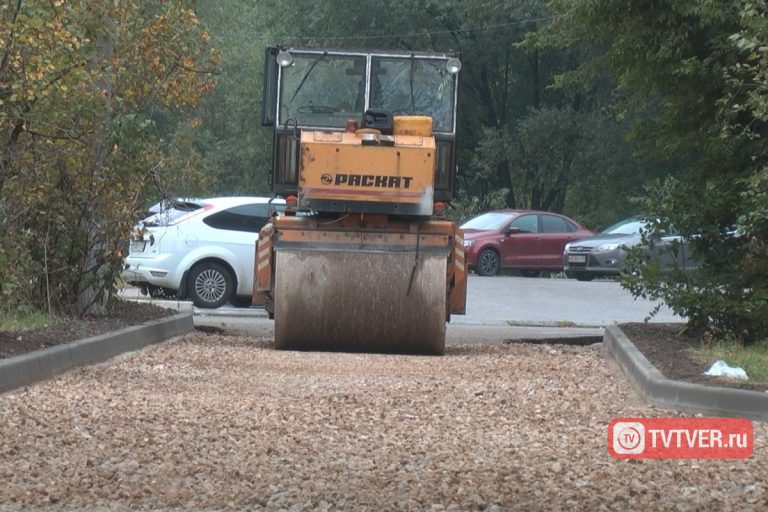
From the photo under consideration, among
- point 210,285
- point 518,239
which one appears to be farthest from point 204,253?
point 518,239

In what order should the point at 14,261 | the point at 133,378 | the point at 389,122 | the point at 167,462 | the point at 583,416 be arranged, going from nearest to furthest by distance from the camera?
the point at 167,462
the point at 583,416
the point at 133,378
the point at 14,261
the point at 389,122

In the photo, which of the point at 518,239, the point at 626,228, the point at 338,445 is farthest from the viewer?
the point at 518,239

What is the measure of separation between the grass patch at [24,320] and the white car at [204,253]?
19.6 feet

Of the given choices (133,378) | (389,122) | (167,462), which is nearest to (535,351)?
(389,122)

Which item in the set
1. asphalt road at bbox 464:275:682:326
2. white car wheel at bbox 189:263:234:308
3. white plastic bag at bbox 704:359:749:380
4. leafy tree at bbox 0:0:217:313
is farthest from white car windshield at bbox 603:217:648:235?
white plastic bag at bbox 704:359:749:380

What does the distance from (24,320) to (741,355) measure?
664 cm

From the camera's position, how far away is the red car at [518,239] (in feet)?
107

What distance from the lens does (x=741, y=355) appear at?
12508mm

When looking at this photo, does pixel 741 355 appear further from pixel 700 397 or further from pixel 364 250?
pixel 364 250

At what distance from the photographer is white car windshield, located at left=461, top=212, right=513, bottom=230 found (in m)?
33.2

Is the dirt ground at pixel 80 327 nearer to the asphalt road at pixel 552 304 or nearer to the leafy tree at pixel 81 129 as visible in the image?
the leafy tree at pixel 81 129

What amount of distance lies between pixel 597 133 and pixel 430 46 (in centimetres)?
575

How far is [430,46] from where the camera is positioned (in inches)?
1762

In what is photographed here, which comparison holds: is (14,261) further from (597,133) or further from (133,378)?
(597,133)
